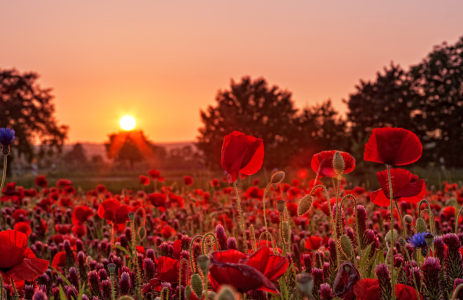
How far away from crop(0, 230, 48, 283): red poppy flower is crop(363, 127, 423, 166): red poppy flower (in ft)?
4.44

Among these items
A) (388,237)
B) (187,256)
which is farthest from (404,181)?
(187,256)

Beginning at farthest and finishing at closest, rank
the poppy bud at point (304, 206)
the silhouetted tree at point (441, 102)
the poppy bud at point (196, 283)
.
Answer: the silhouetted tree at point (441, 102)
the poppy bud at point (304, 206)
the poppy bud at point (196, 283)

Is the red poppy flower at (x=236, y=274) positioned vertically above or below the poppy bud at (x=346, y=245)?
above

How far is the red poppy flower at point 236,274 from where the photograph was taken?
951 millimetres

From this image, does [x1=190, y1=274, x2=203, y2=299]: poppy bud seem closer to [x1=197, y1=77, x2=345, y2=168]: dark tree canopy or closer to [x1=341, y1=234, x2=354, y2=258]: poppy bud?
[x1=341, y1=234, x2=354, y2=258]: poppy bud

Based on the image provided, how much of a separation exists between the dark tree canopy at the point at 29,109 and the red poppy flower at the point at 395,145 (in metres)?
36.4

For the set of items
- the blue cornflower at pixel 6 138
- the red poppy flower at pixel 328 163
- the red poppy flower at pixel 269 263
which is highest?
the blue cornflower at pixel 6 138

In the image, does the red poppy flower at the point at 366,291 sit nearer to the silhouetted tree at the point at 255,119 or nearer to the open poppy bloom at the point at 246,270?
the open poppy bloom at the point at 246,270

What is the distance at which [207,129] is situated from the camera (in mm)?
41656

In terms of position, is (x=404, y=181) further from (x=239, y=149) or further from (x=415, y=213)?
(x=415, y=213)

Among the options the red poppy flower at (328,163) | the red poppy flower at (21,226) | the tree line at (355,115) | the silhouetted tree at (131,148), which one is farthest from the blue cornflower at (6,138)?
the silhouetted tree at (131,148)

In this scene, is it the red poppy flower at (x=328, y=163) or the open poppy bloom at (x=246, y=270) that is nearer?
the open poppy bloom at (x=246, y=270)

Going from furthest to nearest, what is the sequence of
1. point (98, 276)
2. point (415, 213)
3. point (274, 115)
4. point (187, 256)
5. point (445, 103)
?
point (274, 115)
point (445, 103)
point (415, 213)
point (98, 276)
point (187, 256)

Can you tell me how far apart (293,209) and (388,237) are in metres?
2.09
